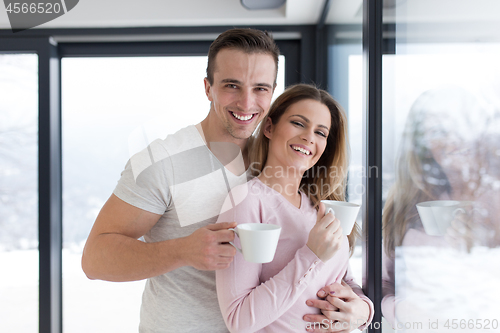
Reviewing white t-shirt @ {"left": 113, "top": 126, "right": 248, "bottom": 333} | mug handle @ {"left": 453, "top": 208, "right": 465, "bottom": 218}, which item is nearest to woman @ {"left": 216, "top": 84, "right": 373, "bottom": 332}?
white t-shirt @ {"left": 113, "top": 126, "right": 248, "bottom": 333}

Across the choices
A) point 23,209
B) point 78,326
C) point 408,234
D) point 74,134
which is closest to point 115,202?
point 408,234

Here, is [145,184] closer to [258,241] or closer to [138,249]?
[138,249]

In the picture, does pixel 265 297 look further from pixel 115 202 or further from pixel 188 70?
pixel 188 70

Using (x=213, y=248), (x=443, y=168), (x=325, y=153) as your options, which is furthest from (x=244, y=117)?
(x=443, y=168)

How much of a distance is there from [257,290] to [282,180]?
1.11 feet

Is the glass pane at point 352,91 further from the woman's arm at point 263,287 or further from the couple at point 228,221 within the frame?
the woman's arm at point 263,287

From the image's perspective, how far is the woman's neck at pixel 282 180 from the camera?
96cm

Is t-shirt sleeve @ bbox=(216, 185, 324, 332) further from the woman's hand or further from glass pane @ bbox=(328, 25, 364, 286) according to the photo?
glass pane @ bbox=(328, 25, 364, 286)

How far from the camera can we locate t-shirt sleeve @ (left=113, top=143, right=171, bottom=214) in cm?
92

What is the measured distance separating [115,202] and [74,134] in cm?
130

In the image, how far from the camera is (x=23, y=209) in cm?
192

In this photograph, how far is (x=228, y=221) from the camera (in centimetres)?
88

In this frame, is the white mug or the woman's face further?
the woman's face

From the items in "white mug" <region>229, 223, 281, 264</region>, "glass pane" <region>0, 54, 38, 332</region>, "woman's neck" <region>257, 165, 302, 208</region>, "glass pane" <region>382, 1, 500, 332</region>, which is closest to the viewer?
"glass pane" <region>382, 1, 500, 332</region>
